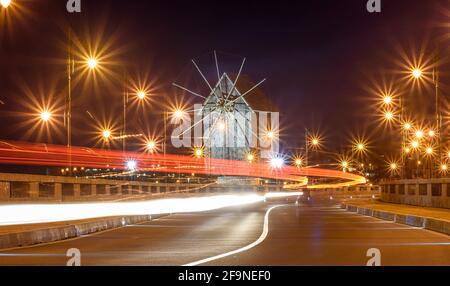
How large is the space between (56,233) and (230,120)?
127375 millimetres

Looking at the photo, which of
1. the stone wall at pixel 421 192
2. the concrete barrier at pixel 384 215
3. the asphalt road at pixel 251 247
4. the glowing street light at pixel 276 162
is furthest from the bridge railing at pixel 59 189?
the glowing street light at pixel 276 162

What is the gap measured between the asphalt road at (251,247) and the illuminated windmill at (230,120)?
113819 millimetres

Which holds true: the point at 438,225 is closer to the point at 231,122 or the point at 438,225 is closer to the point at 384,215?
the point at 384,215

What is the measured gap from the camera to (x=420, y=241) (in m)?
25.3

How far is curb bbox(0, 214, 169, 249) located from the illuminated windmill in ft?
361

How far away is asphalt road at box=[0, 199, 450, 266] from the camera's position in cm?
1878

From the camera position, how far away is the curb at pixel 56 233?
23.4 metres

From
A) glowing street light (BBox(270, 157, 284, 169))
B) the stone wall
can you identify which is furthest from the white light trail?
glowing street light (BBox(270, 157, 284, 169))

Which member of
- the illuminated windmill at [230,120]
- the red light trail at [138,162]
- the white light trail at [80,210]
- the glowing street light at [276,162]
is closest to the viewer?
the white light trail at [80,210]

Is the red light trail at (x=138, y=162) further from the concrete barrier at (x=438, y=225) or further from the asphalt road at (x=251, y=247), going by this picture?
the concrete barrier at (x=438, y=225)

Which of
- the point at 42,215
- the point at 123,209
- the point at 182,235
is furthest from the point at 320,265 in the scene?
the point at 123,209

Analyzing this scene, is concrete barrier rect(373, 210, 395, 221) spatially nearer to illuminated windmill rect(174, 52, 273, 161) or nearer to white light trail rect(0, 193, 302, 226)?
white light trail rect(0, 193, 302, 226)

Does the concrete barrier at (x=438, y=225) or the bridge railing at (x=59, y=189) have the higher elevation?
the bridge railing at (x=59, y=189)

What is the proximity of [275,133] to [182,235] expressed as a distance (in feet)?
457
